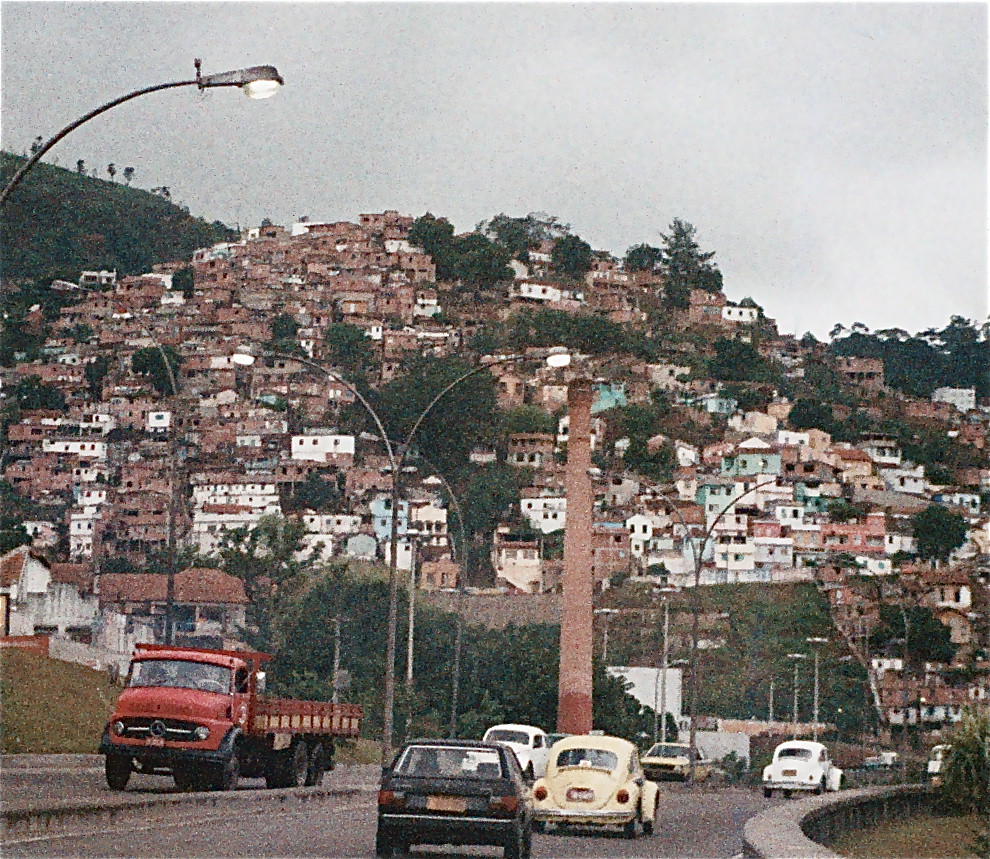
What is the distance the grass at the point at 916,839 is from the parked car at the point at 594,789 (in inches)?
121

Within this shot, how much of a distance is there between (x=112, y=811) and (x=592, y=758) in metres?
7.12

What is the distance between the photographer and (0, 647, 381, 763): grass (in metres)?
33.8

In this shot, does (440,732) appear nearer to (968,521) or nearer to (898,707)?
(898,707)

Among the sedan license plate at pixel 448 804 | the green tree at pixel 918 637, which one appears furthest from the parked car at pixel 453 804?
the green tree at pixel 918 637

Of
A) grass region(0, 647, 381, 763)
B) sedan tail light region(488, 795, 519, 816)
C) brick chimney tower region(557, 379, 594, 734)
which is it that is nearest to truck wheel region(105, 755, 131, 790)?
grass region(0, 647, 381, 763)

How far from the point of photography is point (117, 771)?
24.2 meters

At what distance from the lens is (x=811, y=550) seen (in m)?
167

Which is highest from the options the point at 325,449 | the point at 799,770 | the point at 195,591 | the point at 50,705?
the point at 325,449

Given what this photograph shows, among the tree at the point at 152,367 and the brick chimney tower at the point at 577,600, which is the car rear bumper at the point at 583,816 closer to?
the brick chimney tower at the point at 577,600

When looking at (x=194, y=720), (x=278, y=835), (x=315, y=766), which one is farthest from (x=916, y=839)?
(x=278, y=835)

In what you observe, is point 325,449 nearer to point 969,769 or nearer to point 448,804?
point 969,769

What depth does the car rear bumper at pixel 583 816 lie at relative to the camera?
22.7m

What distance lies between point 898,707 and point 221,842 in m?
111

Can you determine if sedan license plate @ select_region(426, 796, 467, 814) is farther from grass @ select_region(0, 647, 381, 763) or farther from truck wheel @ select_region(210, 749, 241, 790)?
grass @ select_region(0, 647, 381, 763)
